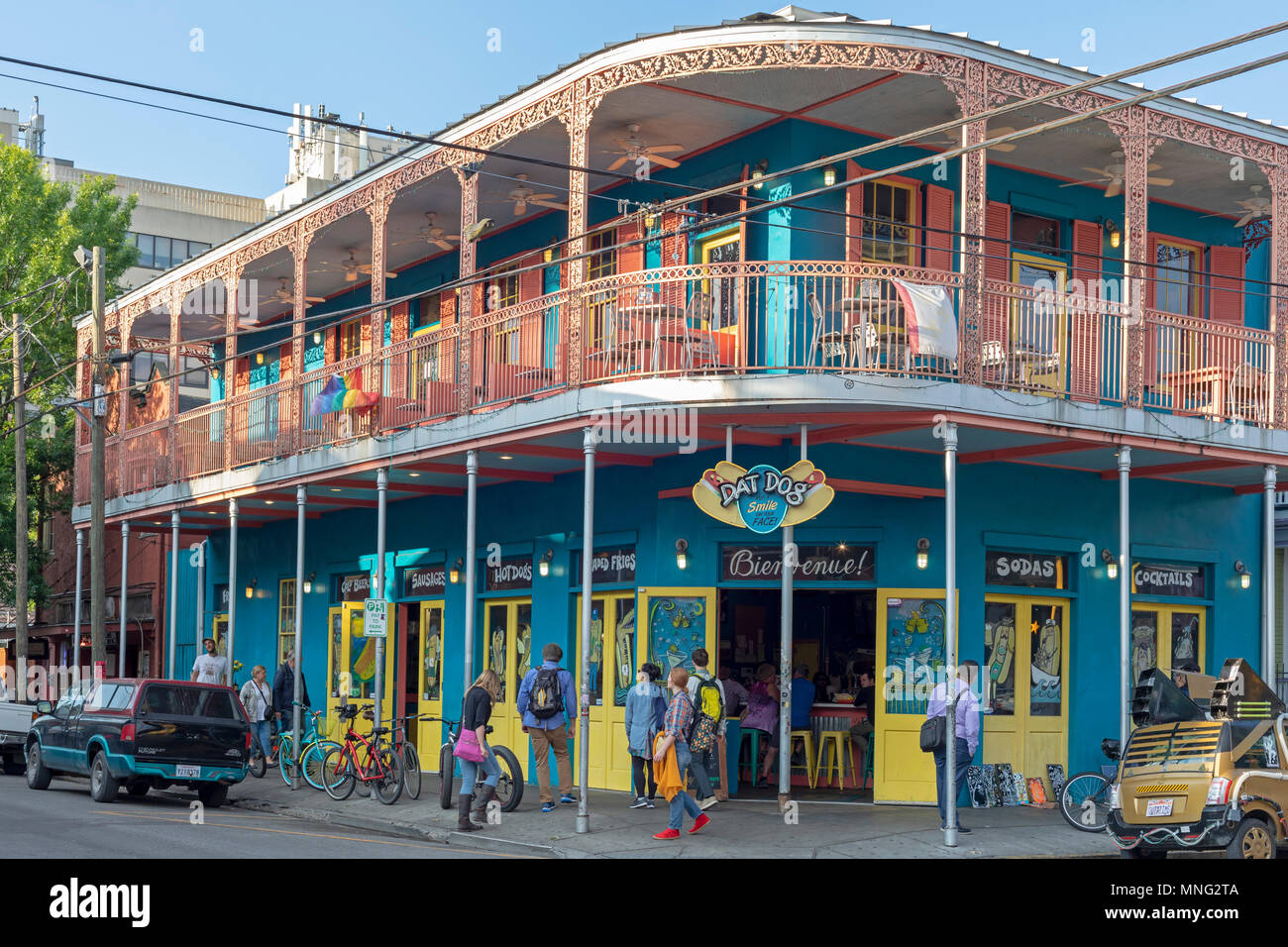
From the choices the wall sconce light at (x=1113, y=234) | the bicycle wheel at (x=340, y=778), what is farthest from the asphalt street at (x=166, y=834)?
the wall sconce light at (x=1113, y=234)

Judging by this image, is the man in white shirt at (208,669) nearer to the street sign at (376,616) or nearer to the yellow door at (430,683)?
the yellow door at (430,683)

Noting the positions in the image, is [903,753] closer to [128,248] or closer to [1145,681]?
[1145,681]

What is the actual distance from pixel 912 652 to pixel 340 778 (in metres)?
7.19

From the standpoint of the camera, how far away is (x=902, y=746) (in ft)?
57.5

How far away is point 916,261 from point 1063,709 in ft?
19.3

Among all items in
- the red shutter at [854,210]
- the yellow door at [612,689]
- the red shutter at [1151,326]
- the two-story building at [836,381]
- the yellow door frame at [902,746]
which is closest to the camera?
the two-story building at [836,381]

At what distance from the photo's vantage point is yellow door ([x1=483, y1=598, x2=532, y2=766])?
20.9m

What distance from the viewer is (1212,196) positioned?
68.1ft

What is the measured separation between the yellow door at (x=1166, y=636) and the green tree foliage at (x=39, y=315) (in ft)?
77.0

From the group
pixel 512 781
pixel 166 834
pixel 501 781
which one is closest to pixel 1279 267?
pixel 512 781

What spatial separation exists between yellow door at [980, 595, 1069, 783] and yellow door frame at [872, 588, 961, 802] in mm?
1081

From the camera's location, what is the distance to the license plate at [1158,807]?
525 inches

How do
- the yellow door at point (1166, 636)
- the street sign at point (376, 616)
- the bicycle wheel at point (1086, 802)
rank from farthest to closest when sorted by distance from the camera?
the yellow door at point (1166, 636) < the street sign at point (376, 616) < the bicycle wheel at point (1086, 802)

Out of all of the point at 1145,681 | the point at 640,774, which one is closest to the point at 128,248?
the point at 640,774
